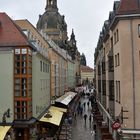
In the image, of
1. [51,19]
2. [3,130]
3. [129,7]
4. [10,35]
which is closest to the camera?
[129,7]

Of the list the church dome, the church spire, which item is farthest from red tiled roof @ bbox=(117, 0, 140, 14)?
the church spire

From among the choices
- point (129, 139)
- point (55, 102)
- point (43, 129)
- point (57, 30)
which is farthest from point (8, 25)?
point (57, 30)

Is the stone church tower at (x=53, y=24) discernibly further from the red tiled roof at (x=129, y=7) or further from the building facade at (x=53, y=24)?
the red tiled roof at (x=129, y=7)

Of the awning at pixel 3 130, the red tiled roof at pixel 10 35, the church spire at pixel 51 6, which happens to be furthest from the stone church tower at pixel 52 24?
the awning at pixel 3 130

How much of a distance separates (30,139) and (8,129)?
3550 mm

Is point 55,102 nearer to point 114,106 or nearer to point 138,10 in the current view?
point 114,106

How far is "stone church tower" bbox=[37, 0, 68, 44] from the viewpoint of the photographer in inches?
3971

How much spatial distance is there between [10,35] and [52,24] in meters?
69.3

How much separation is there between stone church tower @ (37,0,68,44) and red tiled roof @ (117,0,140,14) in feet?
225

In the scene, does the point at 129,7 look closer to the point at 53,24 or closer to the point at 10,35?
the point at 10,35

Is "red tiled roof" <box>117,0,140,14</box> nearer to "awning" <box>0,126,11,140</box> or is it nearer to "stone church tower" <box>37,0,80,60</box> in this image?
"awning" <box>0,126,11,140</box>

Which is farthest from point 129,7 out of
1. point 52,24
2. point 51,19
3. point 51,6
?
point 51,6

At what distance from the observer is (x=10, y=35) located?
35.8 metres

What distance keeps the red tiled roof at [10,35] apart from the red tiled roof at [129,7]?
33.6 ft
